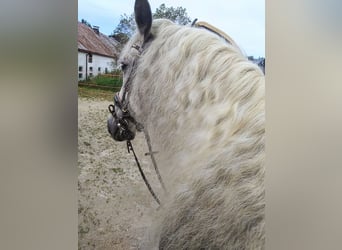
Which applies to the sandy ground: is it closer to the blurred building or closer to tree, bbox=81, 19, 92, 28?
the blurred building

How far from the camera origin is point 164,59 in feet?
6.10

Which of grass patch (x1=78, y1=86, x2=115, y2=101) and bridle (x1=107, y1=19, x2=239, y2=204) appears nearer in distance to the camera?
grass patch (x1=78, y1=86, x2=115, y2=101)

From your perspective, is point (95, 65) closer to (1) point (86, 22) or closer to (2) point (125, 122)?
(1) point (86, 22)

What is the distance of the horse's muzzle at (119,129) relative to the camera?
70.3 inches

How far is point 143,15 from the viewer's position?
1.79 m

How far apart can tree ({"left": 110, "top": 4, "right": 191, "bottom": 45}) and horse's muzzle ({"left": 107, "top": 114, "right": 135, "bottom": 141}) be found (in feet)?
1.13

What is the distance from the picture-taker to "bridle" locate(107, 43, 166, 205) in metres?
1.79

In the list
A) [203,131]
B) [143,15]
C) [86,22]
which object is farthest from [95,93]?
[203,131]

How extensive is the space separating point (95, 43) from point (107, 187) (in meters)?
0.62

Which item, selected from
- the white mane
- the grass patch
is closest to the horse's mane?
the white mane
